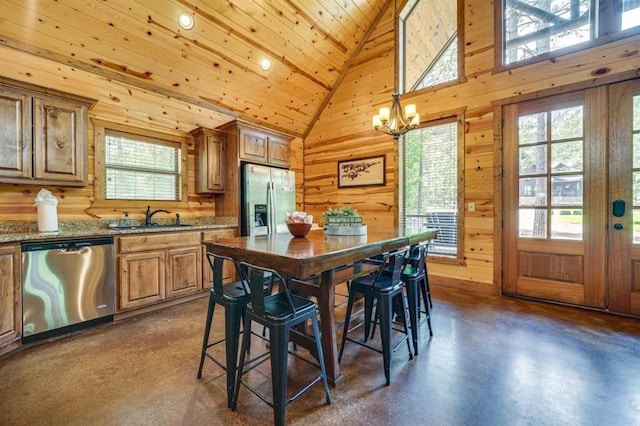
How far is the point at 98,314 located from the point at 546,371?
3849 mm

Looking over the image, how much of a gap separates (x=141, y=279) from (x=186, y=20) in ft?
9.61

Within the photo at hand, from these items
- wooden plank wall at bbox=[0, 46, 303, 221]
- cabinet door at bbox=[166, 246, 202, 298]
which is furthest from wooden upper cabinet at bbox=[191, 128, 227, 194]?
cabinet door at bbox=[166, 246, 202, 298]

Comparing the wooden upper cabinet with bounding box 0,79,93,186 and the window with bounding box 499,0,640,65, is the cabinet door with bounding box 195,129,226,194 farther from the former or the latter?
the window with bounding box 499,0,640,65

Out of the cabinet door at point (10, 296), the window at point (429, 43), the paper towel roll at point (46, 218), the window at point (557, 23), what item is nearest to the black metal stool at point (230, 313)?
the cabinet door at point (10, 296)

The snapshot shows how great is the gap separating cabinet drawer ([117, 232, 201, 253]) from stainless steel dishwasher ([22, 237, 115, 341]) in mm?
135

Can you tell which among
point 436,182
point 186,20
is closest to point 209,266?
point 186,20

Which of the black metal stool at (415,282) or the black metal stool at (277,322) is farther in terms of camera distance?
the black metal stool at (415,282)

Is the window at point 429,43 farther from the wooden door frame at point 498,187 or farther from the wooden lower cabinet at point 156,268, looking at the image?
the wooden lower cabinet at point 156,268

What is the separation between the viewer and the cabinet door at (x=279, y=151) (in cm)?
468

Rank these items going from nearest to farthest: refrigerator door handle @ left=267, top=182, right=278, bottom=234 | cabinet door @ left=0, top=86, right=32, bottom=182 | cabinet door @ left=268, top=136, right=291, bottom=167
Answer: cabinet door @ left=0, top=86, right=32, bottom=182
refrigerator door handle @ left=267, top=182, right=278, bottom=234
cabinet door @ left=268, top=136, right=291, bottom=167

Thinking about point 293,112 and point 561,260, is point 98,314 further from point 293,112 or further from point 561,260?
point 561,260

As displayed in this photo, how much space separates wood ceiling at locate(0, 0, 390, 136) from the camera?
282 centimetres

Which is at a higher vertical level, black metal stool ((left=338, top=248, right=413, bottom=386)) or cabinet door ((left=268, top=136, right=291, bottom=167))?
cabinet door ((left=268, top=136, right=291, bottom=167))

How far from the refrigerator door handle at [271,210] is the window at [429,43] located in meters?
2.63
